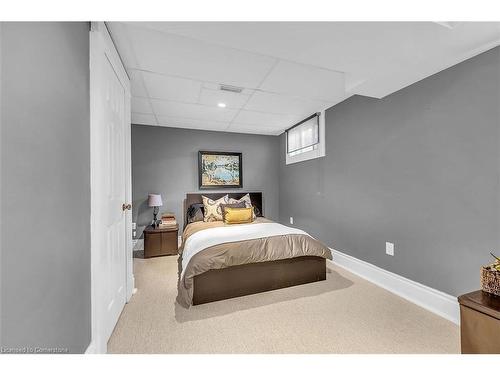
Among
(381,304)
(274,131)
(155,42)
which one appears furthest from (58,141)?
(274,131)

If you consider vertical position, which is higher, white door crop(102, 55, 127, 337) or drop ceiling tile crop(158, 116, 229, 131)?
drop ceiling tile crop(158, 116, 229, 131)

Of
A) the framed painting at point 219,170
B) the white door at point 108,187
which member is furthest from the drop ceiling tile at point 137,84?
the framed painting at point 219,170

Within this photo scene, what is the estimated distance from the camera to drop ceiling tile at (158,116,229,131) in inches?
147

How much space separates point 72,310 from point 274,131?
414 centimetres

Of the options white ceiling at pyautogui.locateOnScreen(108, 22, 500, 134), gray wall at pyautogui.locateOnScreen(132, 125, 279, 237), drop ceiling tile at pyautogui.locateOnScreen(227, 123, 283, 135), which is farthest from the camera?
drop ceiling tile at pyautogui.locateOnScreen(227, 123, 283, 135)

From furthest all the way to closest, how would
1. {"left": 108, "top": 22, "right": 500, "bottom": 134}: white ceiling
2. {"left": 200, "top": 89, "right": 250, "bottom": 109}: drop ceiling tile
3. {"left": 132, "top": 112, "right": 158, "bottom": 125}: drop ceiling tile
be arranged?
1. {"left": 132, "top": 112, "right": 158, "bottom": 125}: drop ceiling tile
2. {"left": 200, "top": 89, "right": 250, "bottom": 109}: drop ceiling tile
3. {"left": 108, "top": 22, "right": 500, "bottom": 134}: white ceiling

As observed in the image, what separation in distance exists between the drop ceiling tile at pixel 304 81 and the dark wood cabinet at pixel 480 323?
2.17 meters

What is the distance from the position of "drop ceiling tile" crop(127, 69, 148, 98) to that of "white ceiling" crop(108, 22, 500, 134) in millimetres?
10

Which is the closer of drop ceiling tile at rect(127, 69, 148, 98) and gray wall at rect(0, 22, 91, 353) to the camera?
gray wall at rect(0, 22, 91, 353)

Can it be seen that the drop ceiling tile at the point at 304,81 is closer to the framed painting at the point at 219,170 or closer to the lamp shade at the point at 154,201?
the framed painting at the point at 219,170

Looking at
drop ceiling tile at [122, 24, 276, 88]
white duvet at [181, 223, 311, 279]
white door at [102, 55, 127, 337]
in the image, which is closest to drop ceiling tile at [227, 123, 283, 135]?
drop ceiling tile at [122, 24, 276, 88]

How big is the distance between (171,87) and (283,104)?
1523 millimetres

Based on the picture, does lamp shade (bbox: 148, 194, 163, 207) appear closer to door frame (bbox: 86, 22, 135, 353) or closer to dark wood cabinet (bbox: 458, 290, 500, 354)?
door frame (bbox: 86, 22, 135, 353)
